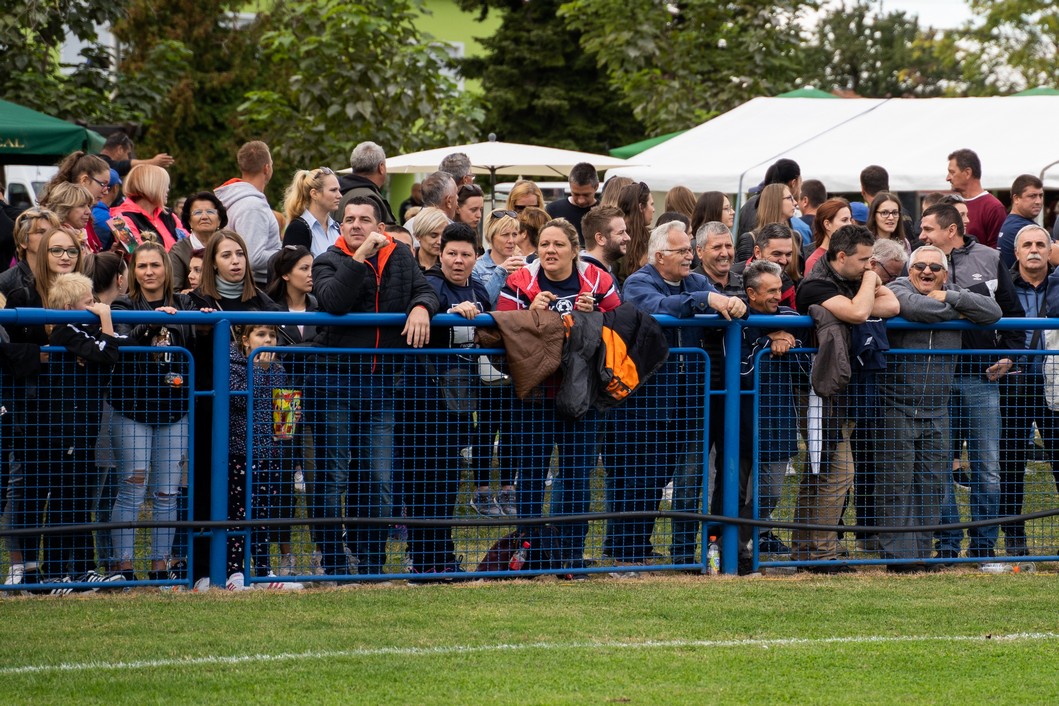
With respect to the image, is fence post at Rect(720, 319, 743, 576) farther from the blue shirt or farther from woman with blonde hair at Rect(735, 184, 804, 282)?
the blue shirt

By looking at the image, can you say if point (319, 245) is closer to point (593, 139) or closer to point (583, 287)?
point (583, 287)

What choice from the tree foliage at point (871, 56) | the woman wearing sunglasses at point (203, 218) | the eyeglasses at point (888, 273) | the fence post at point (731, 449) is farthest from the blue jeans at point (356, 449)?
the tree foliage at point (871, 56)

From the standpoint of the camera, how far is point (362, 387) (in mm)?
7047

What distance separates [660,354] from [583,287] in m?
0.56

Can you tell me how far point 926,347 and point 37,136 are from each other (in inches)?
343

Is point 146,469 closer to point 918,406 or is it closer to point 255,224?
point 255,224

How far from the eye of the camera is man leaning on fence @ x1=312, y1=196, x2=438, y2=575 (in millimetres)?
7027

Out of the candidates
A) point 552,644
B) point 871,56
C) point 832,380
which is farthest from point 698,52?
point 871,56

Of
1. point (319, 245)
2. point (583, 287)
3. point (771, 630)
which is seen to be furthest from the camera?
point (319, 245)

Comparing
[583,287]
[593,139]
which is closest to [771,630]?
[583,287]

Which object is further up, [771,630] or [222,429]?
[222,429]

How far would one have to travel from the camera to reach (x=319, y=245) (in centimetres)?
924

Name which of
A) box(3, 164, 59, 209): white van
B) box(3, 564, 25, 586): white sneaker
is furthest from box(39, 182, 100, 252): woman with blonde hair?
box(3, 164, 59, 209): white van

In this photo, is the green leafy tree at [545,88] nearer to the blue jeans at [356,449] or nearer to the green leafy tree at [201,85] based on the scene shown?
the green leafy tree at [201,85]
